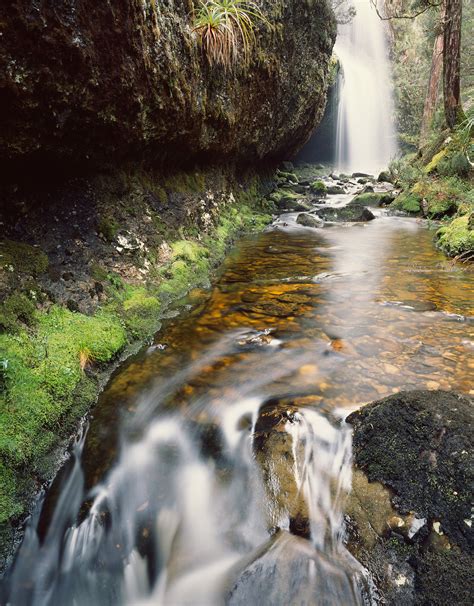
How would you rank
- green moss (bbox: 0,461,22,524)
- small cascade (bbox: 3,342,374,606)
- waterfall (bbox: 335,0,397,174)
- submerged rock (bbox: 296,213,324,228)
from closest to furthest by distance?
small cascade (bbox: 3,342,374,606)
green moss (bbox: 0,461,22,524)
submerged rock (bbox: 296,213,324,228)
waterfall (bbox: 335,0,397,174)

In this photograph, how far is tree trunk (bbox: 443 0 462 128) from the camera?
10.5 metres

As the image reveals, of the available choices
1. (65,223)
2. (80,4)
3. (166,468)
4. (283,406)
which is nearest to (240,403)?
(283,406)

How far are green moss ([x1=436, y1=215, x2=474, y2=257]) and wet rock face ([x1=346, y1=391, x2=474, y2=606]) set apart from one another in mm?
5120

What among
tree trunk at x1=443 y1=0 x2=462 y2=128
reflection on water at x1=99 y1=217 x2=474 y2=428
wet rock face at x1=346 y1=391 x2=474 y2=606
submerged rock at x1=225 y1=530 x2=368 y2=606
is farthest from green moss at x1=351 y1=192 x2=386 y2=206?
submerged rock at x1=225 y1=530 x2=368 y2=606

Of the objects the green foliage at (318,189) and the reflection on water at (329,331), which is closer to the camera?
the reflection on water at (329,331)

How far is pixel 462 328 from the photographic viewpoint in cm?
392

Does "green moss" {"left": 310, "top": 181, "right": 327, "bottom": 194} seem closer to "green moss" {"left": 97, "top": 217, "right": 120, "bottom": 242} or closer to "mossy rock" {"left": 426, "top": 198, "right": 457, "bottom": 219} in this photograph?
"mossy rock" {"left": 426, "top": 198, "right": 457, "bottom": 219}

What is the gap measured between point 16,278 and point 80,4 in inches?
94.9

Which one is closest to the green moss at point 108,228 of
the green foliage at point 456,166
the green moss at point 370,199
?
the green foliage at point 456,166

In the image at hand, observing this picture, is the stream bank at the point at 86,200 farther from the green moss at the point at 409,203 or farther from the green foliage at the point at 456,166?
the green moss at the point at 409,203

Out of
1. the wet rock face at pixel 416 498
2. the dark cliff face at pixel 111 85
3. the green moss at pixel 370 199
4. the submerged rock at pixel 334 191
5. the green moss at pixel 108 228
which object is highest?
the dark cliff face at pixel 111 85

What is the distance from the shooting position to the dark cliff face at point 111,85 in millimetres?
3072

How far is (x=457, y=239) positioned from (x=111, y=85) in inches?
237

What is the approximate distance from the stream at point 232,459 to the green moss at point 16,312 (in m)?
0.87
